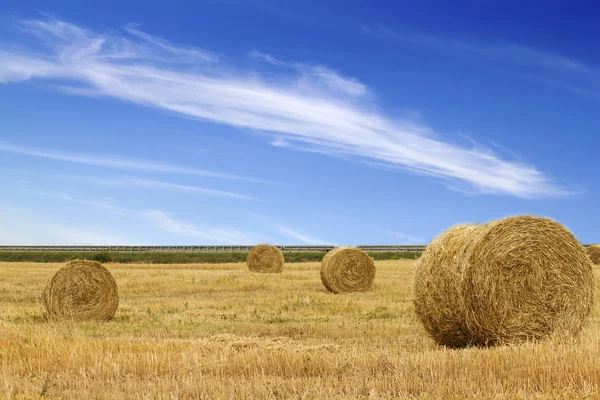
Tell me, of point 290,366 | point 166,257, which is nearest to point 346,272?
point 290,366

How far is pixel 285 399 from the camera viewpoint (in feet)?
22.2

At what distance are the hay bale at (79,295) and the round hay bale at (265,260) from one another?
17835 millimetres

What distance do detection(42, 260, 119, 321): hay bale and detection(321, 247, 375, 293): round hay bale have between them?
9.04m

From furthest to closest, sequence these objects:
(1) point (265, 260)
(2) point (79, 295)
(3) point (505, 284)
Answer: (1) point (265, 260) < (2) point (79, 295) < (3) point (505, 284)

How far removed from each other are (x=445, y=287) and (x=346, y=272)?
45.8 ft

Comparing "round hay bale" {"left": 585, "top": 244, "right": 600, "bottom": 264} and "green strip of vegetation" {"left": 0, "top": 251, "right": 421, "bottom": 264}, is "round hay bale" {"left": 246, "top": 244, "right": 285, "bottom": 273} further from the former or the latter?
"green strip of vegetation" {"left": 0, "top": 251, "right": 421, "bottom": 264}

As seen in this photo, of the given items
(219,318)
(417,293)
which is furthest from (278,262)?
(417,293)

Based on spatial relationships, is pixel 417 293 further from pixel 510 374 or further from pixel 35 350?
pixel 35 350

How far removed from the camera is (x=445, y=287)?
11180mm

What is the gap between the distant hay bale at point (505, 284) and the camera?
10922 mm

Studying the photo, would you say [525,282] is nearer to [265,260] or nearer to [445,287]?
[445,287]

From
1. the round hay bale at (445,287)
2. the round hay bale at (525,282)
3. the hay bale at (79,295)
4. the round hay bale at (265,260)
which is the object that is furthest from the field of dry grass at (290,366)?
the round hay bale at (265,260)

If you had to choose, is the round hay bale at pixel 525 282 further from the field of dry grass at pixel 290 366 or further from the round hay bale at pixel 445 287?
the field of dry grass at pixel 290 366

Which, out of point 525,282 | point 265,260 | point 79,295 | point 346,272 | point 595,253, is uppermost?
point 595,253
